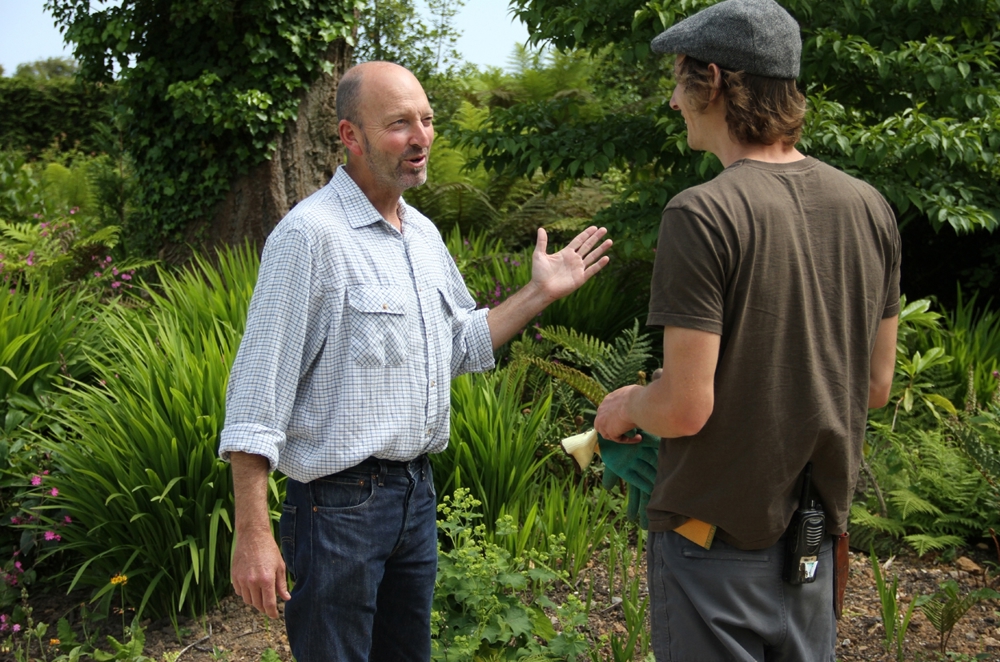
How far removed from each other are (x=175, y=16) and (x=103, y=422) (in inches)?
142

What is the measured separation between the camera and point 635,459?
6.71 ft

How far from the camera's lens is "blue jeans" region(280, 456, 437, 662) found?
→ 202 cm

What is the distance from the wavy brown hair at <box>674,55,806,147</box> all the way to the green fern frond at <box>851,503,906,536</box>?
8.45 feet

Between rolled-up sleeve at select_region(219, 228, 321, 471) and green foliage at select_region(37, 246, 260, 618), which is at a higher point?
rolled-up sleeve at select_region(219, 228, 321, 471)

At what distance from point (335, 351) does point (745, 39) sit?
3.57ft

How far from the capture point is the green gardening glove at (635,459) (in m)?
2.04

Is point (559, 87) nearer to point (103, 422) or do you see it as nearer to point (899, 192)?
point (899, 192)

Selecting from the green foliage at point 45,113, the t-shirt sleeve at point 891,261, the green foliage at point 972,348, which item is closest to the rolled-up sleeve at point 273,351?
the t-shirt sleeve at point 891,261

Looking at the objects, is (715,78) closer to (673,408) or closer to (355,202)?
(673,408)

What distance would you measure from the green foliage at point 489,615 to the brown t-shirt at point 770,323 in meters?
1.10

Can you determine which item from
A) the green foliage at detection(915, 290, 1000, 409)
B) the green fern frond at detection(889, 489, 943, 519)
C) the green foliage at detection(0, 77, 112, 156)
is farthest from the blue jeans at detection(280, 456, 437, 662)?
the green foliage at detection(0, 77, 112, 156)

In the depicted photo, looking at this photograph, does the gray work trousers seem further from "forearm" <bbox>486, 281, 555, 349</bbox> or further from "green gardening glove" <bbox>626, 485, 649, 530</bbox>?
"forearm" <bbox>486, 281, 555, 349</bbox>

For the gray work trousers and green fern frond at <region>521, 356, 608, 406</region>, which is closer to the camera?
the gray work trousers

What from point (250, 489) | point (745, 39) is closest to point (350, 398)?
point (250, 489)
